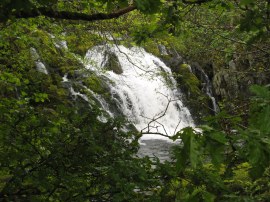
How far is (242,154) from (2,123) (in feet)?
7.03

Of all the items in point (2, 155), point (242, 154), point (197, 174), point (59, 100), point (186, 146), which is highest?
point (59, 100)

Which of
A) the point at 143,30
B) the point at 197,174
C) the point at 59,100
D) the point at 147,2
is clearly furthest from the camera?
the point at 59,100

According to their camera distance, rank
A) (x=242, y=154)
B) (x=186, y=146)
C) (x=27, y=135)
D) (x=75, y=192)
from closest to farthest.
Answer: (x=186, y=146) → (x=242, y=154) → (x=75, y=192) → (x=27, y=135)

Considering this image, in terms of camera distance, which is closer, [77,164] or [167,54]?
[77,164]

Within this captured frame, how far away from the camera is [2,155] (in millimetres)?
2611

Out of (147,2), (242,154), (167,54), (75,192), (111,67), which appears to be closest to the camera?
(242,154)

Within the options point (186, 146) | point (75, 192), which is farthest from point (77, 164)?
point (186, 146)

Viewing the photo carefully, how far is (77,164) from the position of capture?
2547mm

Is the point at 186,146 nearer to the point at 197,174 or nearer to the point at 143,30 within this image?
the point at 197,174

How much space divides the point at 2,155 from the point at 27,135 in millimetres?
248

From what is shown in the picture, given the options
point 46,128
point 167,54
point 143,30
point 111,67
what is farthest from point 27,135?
point 167,54

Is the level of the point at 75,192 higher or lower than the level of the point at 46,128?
lower

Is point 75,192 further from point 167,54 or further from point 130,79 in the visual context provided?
point 167,54

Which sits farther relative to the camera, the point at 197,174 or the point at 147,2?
the point at 197,174
